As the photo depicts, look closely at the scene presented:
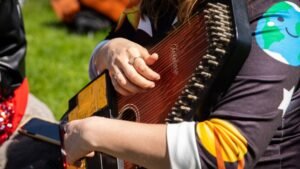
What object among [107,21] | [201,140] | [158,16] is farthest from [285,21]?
[107,21]

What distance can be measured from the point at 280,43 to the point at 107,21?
4255 millimetres

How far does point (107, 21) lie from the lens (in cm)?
546

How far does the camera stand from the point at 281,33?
4.21 feet

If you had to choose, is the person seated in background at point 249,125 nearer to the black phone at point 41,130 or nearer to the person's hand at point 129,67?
the person's hand at point 129,67

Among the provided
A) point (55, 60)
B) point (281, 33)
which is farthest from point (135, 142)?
point (55, 60)

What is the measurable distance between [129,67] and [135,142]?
224mm

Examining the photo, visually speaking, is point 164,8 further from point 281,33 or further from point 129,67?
point 281,33

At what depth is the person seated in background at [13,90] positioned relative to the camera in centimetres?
211

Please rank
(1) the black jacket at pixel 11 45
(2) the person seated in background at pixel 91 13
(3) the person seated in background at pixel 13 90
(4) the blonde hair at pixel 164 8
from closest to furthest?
(4) the blonde hair at pixel 164 8 → (3) the person seated in background at pixel 13 90 → (1) the black jacket at pixel 11 45 → (2) the person seated in background at pixel 91 13

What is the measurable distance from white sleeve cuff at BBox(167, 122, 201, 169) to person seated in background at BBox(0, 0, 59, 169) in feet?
2.75

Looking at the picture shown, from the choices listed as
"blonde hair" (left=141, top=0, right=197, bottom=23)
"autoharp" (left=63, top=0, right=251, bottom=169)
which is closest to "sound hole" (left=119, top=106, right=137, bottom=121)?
"autoharp" (left=63, top=0, right=251, bottom=169)

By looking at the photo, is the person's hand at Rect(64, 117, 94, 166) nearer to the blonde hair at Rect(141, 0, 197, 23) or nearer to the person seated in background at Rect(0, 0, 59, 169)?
the blonde hair at Rect(141, 0, 197, 23)

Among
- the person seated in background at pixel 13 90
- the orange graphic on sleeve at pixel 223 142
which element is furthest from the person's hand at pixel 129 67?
the person seated in background at pixel 13 90

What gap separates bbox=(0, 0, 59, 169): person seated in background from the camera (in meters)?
2.11
